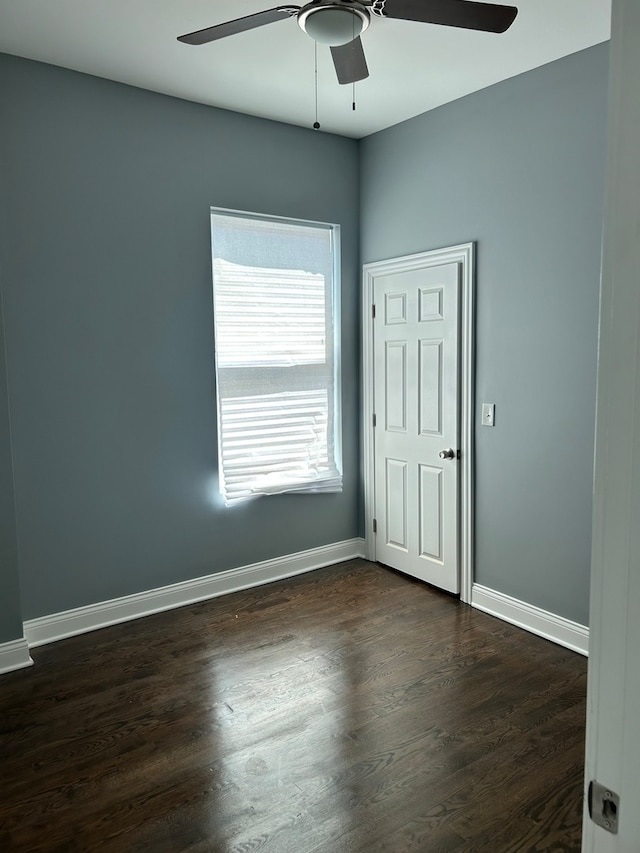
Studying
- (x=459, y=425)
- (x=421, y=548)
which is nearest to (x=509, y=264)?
(x=459, y=425)

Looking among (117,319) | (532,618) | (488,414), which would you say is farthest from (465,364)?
(117,319)

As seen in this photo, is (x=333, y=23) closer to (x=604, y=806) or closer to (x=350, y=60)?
(x=350, y=60)

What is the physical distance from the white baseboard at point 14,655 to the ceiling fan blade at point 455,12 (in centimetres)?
317

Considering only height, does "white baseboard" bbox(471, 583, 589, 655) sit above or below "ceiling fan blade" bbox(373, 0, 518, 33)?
below

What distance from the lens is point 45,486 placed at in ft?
10.5

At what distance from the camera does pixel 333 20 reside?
2.19 m

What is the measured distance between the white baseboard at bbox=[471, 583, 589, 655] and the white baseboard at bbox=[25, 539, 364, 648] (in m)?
1.12

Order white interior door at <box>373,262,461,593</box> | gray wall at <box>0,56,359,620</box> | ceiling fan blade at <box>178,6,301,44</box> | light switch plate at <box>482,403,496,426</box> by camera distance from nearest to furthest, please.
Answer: ceiling fan blade at <box>178,6,301,44</box>, gray wall at <box>0,56,359,620</box>, light switch plate at <box>482,403,496,426</box>, white interior door at <box>373,262,461,593</box>

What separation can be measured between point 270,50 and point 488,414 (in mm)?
2191

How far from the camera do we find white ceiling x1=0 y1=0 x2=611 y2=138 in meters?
2.57

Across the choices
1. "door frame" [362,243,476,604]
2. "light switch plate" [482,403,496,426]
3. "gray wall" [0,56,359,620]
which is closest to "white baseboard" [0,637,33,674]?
"gray wall" [0,56,359,620]

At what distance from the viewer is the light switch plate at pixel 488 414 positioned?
11.5 ft

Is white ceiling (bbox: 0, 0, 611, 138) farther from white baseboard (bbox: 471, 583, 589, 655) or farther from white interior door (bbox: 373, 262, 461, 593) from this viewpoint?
white baseboard (bbox: 471, 583, 589, 655)

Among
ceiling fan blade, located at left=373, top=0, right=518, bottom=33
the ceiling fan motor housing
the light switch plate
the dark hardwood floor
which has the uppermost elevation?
the ceiling fan motor housing
